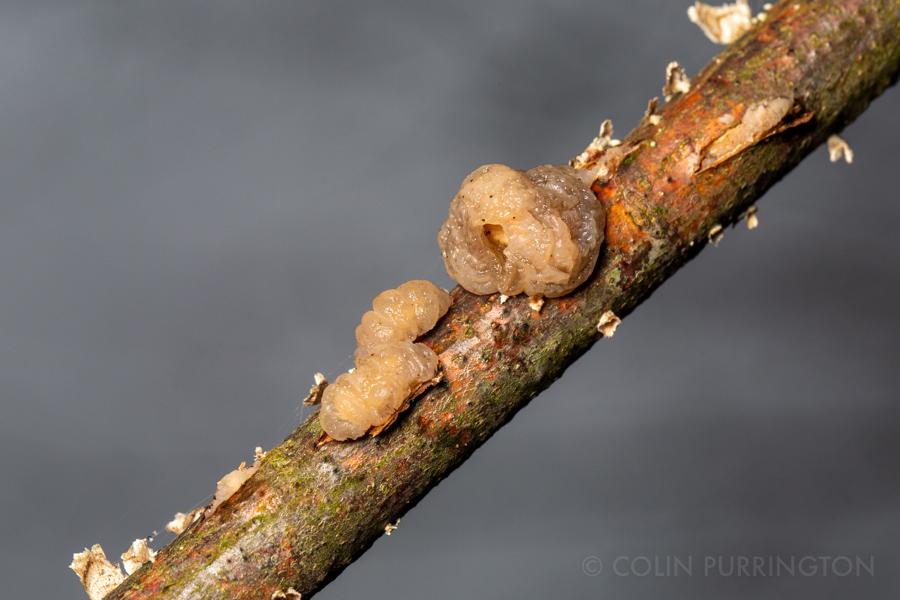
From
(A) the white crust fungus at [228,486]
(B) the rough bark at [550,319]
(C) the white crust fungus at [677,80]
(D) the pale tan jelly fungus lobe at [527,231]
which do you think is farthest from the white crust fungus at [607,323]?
(A) the white crust fungus at [228,486]

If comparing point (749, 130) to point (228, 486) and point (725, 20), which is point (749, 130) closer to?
point (725, 20)

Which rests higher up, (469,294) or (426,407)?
(469,294)

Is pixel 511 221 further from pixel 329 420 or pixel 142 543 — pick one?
pixel 142 543

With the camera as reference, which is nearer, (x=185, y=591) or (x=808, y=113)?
(x=185, y=591)

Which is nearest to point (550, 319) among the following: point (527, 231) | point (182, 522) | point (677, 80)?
point (527, 231)

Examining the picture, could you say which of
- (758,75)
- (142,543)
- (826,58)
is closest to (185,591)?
(142,543)

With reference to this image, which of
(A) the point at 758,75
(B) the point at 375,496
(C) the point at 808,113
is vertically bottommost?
(B) the point at 375,496
